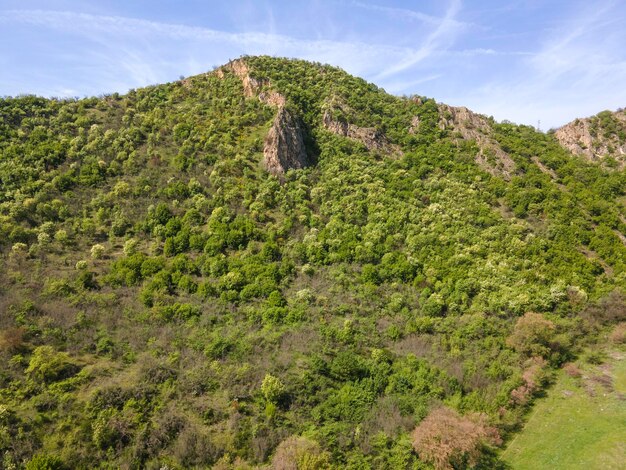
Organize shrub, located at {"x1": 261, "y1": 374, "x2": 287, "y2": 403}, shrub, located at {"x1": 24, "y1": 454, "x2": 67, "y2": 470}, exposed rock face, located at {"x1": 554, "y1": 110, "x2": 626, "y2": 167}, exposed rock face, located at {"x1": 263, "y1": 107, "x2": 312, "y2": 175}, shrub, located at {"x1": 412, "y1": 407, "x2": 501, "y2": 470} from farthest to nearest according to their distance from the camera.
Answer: exposed rock face, located at {"x1": 554, "y1": 110, "x2": 626, "y2": 167} → exposed rock face, located at {"x1": 263, "y1": 107, "x2": 312, "y2": 175} → shrub, located at {"x1": 261, "y1": 374, "x2": 287, "y2": 403} → shrub, located at {"x1": 412, "y1": 407, "x2": 501, "y2": 470} → shrub, located at {"x1": 24, "y1": 454, "x2": 67, "y2": 470}

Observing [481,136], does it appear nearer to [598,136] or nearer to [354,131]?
[598,136]

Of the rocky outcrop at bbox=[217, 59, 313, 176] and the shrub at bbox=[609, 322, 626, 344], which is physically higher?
the rocky outcrop at bbox=[217, 59, 313, 176]

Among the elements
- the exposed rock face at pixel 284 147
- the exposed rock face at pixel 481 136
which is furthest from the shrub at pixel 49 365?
the exposed rock face at pixel 481 136

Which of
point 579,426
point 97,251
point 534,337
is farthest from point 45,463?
point 534,337

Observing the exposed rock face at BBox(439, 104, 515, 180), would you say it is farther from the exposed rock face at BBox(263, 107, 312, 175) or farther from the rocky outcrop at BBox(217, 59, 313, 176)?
the exposed rock face at BBox(263, 107, 312, 175)

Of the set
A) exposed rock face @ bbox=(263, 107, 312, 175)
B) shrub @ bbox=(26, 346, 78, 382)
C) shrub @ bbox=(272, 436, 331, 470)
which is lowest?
shrub @ bbox=(272, 436, 331, 470)

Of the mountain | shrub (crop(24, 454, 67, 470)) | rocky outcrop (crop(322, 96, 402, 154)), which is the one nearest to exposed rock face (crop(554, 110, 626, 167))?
the mountain

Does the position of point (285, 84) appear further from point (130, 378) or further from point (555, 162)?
point (130, 378)
